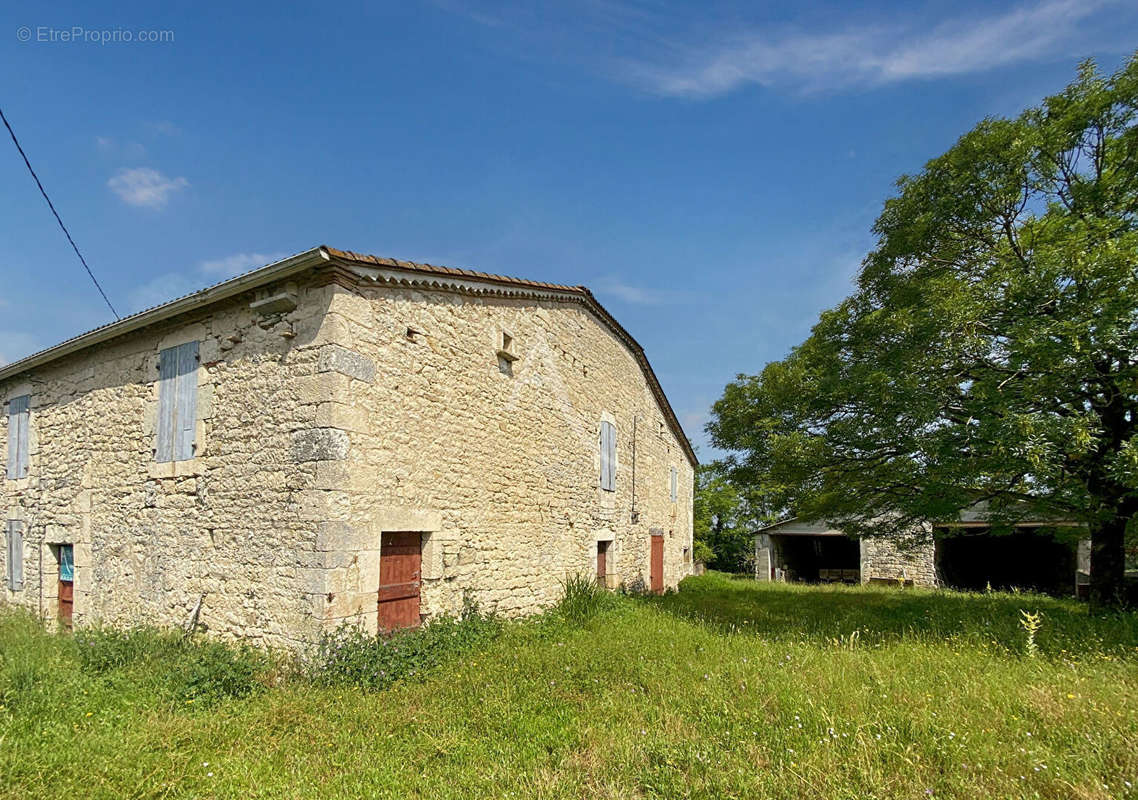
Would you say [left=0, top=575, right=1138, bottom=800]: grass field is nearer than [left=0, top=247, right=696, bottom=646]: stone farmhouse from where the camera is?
Yes

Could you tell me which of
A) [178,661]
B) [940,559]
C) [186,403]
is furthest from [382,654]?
[940,559]

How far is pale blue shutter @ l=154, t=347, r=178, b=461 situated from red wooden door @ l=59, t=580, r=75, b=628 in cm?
353

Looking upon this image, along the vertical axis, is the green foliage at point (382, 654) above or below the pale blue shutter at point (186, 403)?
below

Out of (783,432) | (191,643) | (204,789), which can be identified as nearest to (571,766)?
(204,789)

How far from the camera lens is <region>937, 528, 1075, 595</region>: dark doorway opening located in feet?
61.9

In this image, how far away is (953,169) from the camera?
347 inches

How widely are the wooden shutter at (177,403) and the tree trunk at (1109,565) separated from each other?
42.8 feet

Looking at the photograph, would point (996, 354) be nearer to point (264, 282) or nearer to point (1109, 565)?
point (1109, 565)

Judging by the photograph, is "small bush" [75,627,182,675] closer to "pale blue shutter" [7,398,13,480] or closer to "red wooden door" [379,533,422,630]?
"red wooden door" [379,533,422,630]

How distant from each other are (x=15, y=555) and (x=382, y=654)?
843 centimetres

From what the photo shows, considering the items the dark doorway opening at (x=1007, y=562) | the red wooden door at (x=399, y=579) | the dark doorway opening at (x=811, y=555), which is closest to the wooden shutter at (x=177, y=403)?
the red wooden door at (x=399, y=579)

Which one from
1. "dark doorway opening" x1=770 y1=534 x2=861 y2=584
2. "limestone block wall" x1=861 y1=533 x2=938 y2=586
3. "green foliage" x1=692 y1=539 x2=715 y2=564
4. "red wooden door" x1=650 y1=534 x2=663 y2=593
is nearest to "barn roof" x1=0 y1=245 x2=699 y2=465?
"red wooden door" x1=650 y1=534 x2=663 y2=593

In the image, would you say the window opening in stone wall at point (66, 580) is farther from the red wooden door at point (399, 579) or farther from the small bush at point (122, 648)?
the red wooden door at point (399, 579)

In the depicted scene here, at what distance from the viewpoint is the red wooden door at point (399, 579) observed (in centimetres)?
700
